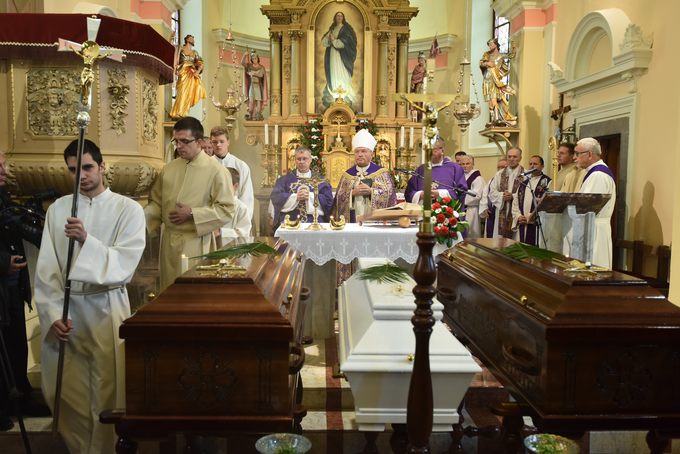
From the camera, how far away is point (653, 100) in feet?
20.3

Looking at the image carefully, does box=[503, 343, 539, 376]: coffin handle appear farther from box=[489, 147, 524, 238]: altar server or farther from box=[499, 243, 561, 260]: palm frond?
box=[489, 147, 524, 238]: altar server

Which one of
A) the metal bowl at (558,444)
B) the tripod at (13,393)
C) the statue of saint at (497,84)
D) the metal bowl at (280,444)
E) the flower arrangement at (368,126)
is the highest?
the statue of saint at (497,84)

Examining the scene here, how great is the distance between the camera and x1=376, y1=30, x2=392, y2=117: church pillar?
35.4 feet

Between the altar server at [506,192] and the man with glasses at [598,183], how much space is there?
71.5 inches

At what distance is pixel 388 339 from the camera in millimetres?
2115

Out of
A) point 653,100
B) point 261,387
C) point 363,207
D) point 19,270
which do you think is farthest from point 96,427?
point 653,100

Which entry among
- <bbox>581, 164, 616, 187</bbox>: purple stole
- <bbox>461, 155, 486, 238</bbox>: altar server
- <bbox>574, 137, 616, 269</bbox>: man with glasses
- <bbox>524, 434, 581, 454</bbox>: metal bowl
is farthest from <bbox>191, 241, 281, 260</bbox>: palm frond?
<bbox>461, 155, 486, 238</bbox>: altar server

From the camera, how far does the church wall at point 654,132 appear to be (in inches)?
231

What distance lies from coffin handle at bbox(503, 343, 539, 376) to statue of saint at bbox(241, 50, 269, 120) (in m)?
9.43

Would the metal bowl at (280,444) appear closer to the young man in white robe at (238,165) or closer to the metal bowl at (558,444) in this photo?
the metal bowl at (558,444)

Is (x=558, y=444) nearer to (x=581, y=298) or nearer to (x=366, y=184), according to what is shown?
(x=581, y=298)

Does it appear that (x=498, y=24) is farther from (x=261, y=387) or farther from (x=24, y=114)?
(x=261, y=387)

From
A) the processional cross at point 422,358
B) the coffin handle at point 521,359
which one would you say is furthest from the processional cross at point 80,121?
the coffin handle at point 521,359

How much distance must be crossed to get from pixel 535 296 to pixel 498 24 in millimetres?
10967
